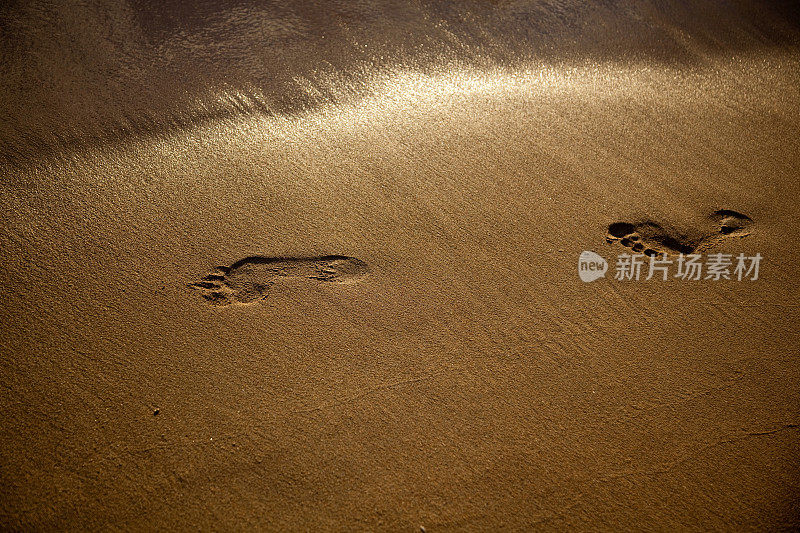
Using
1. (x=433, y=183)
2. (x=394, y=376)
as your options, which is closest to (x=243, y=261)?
(x=394, y=376)

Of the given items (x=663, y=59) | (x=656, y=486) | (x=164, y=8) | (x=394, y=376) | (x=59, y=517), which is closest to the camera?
(x=59, y=517)

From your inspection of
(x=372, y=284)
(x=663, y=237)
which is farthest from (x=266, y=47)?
(x=663, y=237)

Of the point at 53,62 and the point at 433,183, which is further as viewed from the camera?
the point at 53,62

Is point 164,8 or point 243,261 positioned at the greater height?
point 164,8

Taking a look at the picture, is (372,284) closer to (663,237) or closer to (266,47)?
(663,237)

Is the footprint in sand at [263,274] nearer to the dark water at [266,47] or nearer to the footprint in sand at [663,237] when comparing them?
the dark water at [266,47]

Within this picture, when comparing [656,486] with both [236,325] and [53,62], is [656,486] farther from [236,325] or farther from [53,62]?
[53,62]
